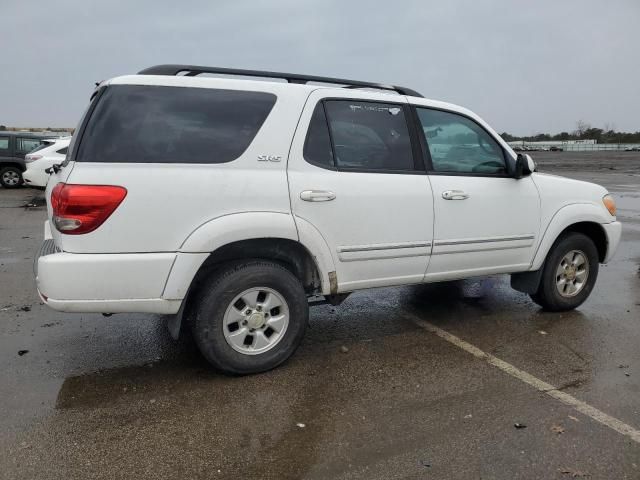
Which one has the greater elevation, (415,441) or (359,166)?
(359,166)

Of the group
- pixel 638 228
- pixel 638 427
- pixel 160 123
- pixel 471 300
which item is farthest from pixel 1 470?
pixel 638 228

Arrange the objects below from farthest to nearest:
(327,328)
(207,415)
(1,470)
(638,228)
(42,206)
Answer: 1. (42,206)
2. (638,228)
3. (327,328)
4. (207,415)
5. (1,470)

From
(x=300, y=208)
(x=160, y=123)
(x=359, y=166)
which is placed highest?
(x=160, y=123)

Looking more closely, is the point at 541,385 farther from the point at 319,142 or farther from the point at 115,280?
the point at 115,280

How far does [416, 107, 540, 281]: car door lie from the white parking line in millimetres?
555


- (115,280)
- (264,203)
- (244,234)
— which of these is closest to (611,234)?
(264,203)

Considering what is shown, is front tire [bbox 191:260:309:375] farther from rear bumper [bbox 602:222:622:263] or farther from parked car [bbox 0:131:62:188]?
parked car [bbox 0:131:62:188]

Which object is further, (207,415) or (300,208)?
(300,208)

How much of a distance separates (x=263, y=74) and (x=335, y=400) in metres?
2.28

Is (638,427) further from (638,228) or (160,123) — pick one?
(638,228)

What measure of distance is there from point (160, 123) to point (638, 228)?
33.1ft

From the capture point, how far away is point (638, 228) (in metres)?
10.5

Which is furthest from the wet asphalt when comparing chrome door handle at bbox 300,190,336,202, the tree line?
the tree line

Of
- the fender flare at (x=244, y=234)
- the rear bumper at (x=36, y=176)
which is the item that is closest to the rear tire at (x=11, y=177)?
the rear bumper at (x=36, y=176)
